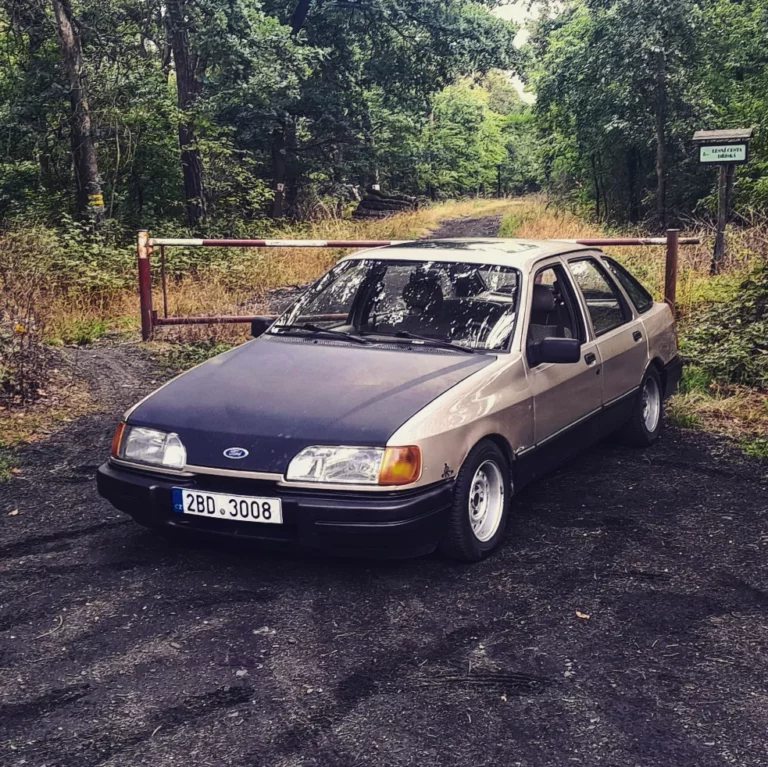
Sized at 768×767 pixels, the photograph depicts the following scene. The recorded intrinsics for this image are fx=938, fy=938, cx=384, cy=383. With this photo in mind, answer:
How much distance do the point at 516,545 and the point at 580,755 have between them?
78.3 inches

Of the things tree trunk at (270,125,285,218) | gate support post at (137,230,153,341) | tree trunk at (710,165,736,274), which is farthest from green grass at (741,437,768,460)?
tree trunk at (270,125,285,218)

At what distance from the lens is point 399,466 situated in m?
4.18

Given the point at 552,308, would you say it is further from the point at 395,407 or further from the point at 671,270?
the point at 671,270

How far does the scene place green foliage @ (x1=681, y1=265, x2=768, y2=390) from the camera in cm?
875

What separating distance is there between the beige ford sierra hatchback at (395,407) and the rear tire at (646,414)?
0.27 meters

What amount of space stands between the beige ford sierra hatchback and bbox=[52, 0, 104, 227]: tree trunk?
463 inches

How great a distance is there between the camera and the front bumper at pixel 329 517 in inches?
162

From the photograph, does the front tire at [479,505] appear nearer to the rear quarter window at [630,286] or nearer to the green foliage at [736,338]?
the rear quarter window at [630,286]

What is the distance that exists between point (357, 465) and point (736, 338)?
6185 mm

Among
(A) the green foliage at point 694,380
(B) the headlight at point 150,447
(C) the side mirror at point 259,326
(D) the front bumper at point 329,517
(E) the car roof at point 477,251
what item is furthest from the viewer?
(A) the green foliage at point 694,380

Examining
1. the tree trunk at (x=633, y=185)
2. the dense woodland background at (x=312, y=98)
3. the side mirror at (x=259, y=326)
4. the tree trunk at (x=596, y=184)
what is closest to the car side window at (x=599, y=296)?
the side mirror at (x=259, y=326)

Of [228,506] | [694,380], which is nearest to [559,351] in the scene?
[228,506]

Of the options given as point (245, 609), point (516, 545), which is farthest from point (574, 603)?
point (245, 609)

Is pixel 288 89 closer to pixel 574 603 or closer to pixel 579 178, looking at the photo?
pixel 579 178
